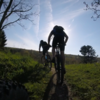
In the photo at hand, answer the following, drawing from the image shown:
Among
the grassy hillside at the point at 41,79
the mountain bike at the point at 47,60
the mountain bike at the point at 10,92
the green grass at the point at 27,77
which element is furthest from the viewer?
the mountain bike at the point at 47,60

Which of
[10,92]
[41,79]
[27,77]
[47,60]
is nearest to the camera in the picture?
[10,92]

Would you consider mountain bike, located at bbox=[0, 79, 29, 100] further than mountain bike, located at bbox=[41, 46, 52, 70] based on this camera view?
No

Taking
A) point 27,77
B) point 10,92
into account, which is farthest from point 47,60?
point 10,92

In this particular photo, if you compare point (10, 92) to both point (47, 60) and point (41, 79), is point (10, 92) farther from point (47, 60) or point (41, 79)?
point (47, 60)

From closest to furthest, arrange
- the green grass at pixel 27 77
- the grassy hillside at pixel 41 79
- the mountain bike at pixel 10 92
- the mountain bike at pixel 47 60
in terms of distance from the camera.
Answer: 1. the mountain bike at pixel 10 92
2. the grassy hillside at pixel 41 79
3. the green grass at pixel 27 77
4. the mountain bike at pixel 47 60

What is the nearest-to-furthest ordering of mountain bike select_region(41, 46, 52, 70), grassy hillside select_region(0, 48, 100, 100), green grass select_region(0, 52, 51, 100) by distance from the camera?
grassy hillside select_region(0, 48, 100, 100)
green grass select_region(0, 52, 51, 100)
mountain bike select_region(41, 46, 52, 70)

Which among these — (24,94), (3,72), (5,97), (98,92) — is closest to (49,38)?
(3,72)

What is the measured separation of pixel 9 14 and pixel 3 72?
12.8 m

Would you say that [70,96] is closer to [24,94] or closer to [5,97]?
[24,94]

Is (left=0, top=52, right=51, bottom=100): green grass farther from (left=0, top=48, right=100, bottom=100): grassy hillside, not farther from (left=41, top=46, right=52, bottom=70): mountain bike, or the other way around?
(left=41, top=46, right=52, bottom=70): mountain bike

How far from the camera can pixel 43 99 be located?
8.21ft

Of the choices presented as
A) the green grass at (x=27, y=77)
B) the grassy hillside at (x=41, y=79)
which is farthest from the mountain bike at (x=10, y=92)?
the green grass at (x=27, y=77)

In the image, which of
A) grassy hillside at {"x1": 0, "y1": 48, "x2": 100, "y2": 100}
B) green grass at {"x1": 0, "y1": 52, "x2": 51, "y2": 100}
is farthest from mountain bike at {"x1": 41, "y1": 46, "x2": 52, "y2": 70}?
green grass at {"x1": 0, "y1": 52, "x2": 51, "y2": 100}

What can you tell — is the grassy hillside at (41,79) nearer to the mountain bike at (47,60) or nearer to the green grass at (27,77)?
the green grass at (27,77)
